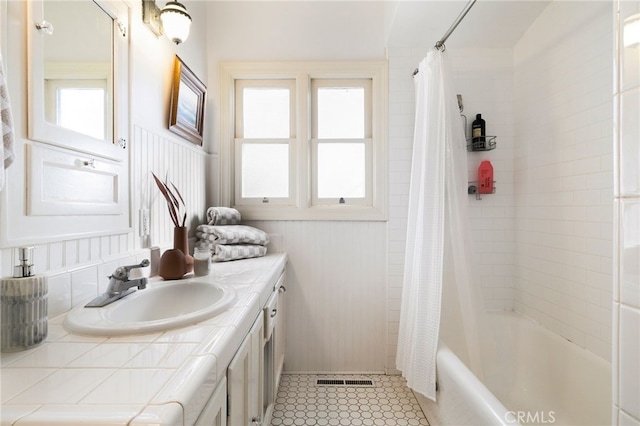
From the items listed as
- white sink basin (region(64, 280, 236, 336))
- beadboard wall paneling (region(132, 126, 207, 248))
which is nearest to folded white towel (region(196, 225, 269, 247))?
beadboard wall paneling (region(132, 126, 207, 248))

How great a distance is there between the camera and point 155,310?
1.08m

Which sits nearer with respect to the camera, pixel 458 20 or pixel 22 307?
pixel 22 307

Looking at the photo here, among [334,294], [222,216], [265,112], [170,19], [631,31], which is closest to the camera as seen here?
[631,31]

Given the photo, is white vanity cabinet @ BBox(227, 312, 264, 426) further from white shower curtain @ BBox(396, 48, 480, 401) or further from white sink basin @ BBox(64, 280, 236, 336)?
white shower curtain @ BBox(396, 48, 480, 401)

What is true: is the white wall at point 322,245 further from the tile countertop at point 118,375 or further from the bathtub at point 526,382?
the tile countertop at point 118,375

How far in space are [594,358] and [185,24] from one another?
263cm

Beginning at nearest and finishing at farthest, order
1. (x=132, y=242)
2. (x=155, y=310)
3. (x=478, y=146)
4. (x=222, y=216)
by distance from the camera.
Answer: (x=155, y=310) → (x=132, y=242) → (x=222, y=216) → (x=478, y=146)

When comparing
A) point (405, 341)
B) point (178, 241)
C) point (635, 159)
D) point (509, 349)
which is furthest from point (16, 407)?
point (509, 349)

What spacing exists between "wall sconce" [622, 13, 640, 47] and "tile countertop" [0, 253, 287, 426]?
95cm

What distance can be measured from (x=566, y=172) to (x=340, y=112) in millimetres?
1493

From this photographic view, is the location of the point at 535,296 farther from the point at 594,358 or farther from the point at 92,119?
the point at 92,119

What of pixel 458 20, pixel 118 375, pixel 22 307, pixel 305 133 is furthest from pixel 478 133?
pixel 22 307

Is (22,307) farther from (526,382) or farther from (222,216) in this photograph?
(526,382)

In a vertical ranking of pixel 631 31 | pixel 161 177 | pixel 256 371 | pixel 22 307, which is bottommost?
pixel 256 371
